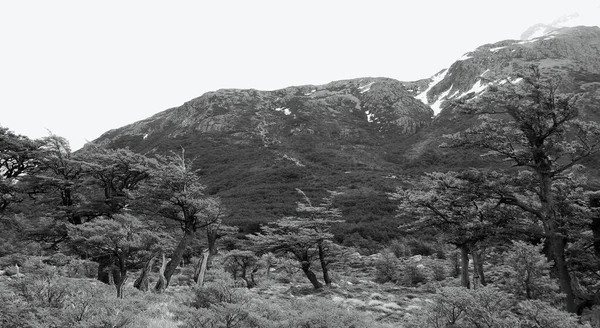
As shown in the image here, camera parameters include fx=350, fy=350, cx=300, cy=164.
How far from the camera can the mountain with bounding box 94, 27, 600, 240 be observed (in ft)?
142

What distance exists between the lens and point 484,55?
9794cm

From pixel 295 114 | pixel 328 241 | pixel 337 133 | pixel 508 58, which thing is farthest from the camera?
pixel 508 58

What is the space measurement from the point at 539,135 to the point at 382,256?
38.2ft

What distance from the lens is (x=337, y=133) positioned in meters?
Answer: 72.0

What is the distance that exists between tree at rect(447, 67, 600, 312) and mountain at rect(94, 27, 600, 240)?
68.3 ft

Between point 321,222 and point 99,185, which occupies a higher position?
point 99,185

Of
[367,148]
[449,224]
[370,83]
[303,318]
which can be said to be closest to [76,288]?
[303,318]

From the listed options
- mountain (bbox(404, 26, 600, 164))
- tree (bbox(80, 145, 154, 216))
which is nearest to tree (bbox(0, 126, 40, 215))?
tree (bbox(80, 145, 154, 216))

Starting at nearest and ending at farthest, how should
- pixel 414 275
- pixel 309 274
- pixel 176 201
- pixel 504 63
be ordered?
pixel 176 201, pixel 309 274, pixel 414 275, pixel 504 63

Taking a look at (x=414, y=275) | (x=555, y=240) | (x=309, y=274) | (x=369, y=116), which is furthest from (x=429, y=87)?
(x=555, y=240)

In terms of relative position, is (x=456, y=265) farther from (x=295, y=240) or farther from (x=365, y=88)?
(x=365, y=88)

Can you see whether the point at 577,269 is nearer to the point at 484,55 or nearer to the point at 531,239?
the point at 531,239

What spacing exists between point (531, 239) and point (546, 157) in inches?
86.6

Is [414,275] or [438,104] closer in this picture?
[414,275]
